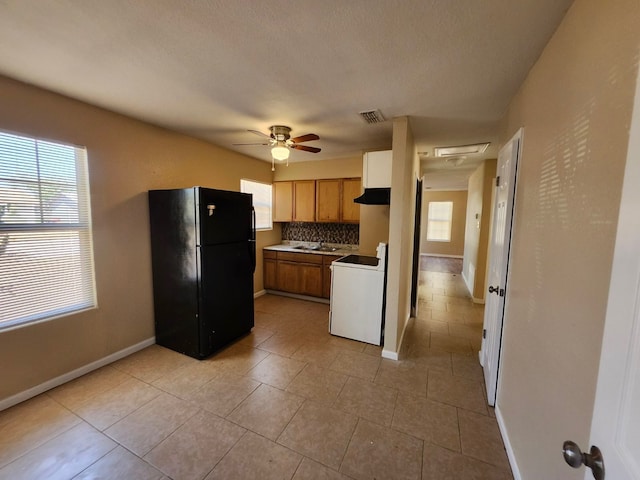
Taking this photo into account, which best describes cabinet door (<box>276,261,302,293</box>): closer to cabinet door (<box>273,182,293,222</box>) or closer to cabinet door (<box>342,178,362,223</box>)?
cabinet door (<box>273,182,293,222</box>)

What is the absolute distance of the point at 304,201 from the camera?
15.6 feet

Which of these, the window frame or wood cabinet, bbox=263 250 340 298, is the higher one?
the window frame

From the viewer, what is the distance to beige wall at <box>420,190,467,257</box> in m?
9.07

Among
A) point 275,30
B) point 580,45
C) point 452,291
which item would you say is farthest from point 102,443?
point 452,291

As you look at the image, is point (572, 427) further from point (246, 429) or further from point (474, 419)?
point (246, 429)

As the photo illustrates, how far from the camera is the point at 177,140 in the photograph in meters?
3.21

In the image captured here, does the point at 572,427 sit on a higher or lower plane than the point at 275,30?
lower

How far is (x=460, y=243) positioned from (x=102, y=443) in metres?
9.97

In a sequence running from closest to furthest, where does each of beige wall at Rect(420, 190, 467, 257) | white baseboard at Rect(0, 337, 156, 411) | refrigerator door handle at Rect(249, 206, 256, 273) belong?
white baseboard at Rect(0, 337, 156, 411) < refrigerator door handle at Rect(249, 206, 256, 273) < beige wall at Rect(420, 190, 467, 257)

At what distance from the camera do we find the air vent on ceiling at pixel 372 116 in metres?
2.49

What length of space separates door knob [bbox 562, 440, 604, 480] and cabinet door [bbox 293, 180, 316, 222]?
4199mm

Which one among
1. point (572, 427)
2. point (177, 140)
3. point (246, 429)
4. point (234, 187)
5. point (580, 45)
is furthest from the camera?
point (234, 187)

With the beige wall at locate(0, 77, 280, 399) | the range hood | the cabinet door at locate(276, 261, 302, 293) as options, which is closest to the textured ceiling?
the beige wall at locate(0, 77, 280, 399)

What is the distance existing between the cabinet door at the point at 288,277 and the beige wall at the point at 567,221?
10.8 feet
